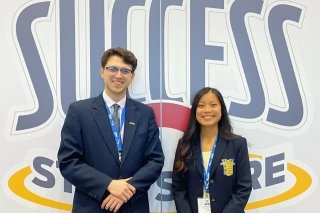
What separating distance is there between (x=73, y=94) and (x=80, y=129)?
1.48ft

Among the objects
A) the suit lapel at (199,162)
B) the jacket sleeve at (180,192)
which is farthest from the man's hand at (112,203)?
the suit lapel at (199,162)

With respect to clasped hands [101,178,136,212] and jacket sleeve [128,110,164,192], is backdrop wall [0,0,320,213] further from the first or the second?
clasped hands [101,178,136,212]

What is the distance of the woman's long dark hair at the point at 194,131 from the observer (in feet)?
7.50

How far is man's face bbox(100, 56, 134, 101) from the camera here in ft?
7.06

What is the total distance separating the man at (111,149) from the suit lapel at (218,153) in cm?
34

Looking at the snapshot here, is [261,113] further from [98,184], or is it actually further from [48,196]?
[48,196]

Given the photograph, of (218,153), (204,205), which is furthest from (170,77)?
(204,205)

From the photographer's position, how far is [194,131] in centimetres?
235

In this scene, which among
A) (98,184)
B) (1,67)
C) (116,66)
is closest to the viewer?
(98,184)

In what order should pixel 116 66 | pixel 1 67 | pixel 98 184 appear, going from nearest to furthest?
pixel 98 184, pixel 116 66, pixel 1 67

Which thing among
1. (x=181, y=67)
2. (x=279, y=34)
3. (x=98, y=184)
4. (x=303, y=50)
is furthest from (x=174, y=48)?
(x=98, y=184)

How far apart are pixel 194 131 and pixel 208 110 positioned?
0.17 m

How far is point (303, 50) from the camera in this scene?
100 inches

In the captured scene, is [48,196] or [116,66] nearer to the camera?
[116,66]
